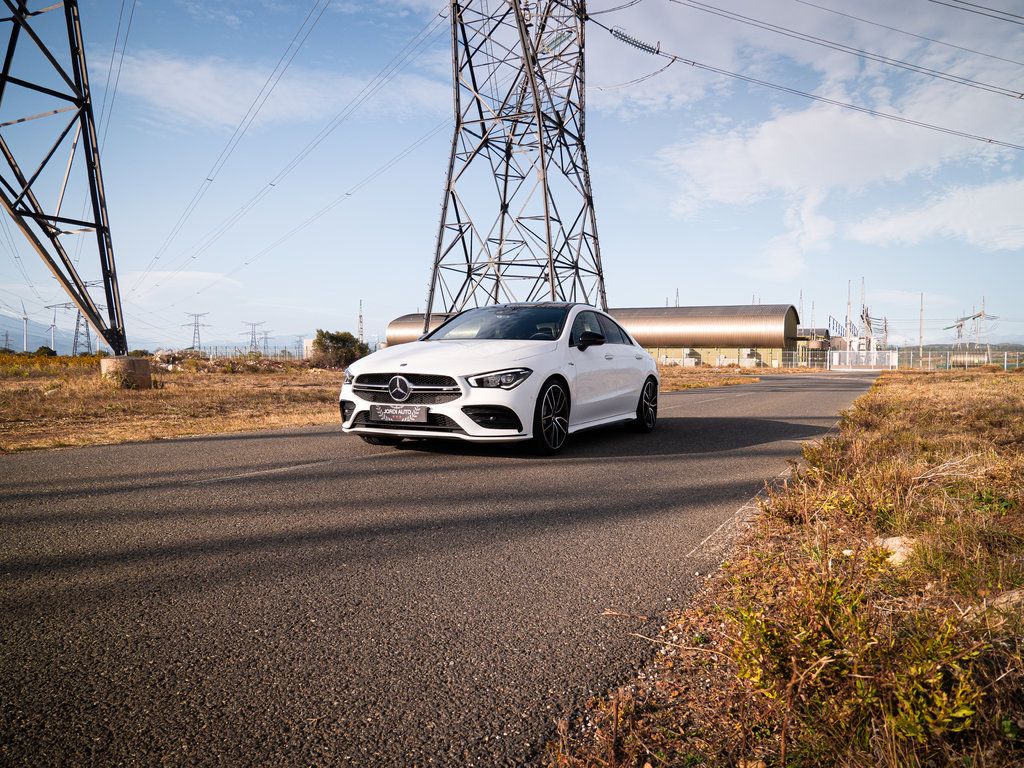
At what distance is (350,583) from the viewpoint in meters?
3.10

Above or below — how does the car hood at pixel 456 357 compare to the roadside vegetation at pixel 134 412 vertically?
above

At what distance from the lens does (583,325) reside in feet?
27.3

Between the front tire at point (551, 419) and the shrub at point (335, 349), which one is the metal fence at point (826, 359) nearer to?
the shrub at point (335, 349)

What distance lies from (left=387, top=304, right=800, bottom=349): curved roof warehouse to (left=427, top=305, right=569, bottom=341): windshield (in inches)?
2203

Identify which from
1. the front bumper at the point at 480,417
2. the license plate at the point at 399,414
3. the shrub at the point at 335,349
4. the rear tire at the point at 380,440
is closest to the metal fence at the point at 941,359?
the shrub at the point at 335,349

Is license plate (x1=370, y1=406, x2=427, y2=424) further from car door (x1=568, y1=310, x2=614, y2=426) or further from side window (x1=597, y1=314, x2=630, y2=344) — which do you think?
side window (x1=597, y1=314, x2=630, y2=344)

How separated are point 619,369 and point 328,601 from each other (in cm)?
615

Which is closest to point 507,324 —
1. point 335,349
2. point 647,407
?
point 647,407

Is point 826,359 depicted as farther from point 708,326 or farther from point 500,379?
point 500,379

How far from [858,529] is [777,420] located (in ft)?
25.4

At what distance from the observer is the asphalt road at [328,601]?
6.16 ft

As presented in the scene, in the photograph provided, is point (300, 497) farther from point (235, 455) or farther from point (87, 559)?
point (235, 455)

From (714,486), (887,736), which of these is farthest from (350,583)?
(714,486)

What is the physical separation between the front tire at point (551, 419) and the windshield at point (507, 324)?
73 cm
